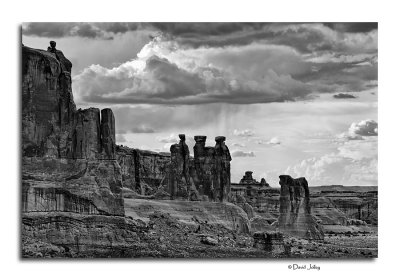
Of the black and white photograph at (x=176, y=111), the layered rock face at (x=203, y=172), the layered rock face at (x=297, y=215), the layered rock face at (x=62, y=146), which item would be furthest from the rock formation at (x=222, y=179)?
the layered rock face at (x=62, y=146)

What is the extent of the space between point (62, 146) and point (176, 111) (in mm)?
5654

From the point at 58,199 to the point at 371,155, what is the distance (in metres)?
11.8

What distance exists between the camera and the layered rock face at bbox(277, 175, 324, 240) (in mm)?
59875

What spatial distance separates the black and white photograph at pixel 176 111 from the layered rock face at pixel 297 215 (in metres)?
17.8

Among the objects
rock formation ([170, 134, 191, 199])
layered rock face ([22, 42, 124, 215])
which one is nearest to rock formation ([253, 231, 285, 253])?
layered rock face ([22, 42, 124, 215])

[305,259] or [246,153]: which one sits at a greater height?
[246,153]

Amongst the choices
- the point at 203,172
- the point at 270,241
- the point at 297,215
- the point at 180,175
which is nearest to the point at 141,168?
the point at 203,172

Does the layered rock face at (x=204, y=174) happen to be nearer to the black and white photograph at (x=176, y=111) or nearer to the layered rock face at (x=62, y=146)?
the black and white photograph at (x=176, y=111)

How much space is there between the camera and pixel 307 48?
36.3 meters

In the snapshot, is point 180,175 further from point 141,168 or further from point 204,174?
point 141,168

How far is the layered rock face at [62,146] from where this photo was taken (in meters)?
37.9

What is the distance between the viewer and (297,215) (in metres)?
61.5
